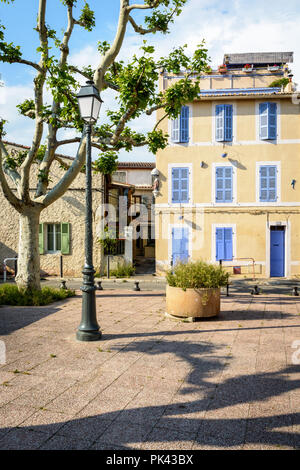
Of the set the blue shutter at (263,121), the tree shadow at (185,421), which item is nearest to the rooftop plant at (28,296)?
the tree shadow at (185,421)

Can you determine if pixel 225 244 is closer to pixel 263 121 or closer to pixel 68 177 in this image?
A: pixel 263 121

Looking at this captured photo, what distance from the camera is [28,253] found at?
32.5 feet

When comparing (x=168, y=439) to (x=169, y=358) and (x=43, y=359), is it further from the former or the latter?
(x=43, y=359)

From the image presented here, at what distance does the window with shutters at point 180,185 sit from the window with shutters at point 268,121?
149 inches

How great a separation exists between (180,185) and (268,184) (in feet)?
12.9

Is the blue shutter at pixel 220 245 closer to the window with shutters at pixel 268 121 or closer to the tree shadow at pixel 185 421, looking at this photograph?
the window with shutters at pixel 268 121

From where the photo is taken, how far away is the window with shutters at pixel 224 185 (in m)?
16.9

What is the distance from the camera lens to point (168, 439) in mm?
3168

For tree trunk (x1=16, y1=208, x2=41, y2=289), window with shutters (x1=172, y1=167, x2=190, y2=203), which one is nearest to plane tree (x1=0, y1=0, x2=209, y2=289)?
tree trunk (x1=16, y1=208, x2=41, y2=289)

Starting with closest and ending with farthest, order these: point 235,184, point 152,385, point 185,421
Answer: point 185,421, point 152,385, point 235,184

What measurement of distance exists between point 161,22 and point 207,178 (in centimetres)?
774

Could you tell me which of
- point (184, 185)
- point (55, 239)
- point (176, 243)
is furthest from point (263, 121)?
point (55, 239)

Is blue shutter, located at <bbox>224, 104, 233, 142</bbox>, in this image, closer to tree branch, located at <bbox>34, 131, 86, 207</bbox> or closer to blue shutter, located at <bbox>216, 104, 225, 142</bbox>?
blue shutter, located at <bbox>216, 104, 225, 142</bbox>

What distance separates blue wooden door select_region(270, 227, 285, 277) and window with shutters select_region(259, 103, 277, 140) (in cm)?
424
